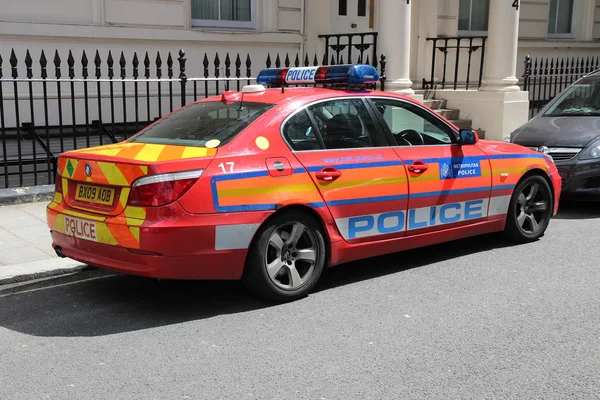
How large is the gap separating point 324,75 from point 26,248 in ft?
10.2

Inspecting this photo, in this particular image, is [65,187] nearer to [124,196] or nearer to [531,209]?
[124,196]

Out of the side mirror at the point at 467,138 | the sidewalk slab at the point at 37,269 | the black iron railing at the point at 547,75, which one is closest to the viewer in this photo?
the sidewalk slab at the point at 37,269

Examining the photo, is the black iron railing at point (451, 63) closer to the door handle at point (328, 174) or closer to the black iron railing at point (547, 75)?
the black iron railing at point (547, 75)

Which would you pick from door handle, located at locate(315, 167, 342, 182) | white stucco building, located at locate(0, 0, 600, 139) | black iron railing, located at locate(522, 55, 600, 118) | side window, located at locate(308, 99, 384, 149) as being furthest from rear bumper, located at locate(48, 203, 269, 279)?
black iron railing, located at locate(522, 55, 600, 118)

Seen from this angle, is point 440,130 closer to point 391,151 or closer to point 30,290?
point 391,151

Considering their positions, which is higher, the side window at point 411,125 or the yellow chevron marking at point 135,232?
the side window at point 411,125

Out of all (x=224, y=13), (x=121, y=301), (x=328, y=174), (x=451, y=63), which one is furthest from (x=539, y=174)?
(x=451, y=63)

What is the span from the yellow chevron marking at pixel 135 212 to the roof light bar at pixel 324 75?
2.21m

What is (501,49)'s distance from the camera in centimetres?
1294

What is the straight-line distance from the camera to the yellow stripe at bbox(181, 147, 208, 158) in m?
4.77

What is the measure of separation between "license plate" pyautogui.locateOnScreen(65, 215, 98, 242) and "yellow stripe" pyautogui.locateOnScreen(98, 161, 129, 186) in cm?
33

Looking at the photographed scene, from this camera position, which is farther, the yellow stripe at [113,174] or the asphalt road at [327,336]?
the yellow stripe at [113,174]

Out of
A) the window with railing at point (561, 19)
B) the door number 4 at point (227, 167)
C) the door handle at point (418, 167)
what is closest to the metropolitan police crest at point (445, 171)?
the door handle at point (418, 167)

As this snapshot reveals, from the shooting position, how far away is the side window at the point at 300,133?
522 centimetres
